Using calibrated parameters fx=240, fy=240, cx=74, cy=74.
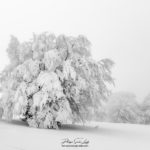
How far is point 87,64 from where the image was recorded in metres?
14.8

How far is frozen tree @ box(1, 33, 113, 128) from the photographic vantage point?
1412cm

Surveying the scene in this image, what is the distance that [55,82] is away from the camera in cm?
1394

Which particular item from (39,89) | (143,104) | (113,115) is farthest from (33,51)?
(143,104)

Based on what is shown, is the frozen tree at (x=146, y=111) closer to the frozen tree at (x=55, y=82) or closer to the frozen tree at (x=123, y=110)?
the frozen tree at (x=123, y=110)

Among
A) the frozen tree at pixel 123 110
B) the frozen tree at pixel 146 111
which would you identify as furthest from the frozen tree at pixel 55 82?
the frozen tree at pixel 146 111

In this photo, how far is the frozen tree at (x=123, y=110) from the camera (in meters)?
35.5

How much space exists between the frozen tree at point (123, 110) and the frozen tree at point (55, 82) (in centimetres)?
2017

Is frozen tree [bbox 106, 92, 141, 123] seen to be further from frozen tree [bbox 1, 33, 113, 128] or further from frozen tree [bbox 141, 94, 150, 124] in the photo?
frozen tree [bbox 1, 33, 113, 128]

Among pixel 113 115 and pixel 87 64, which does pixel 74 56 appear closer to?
pixel 87 64

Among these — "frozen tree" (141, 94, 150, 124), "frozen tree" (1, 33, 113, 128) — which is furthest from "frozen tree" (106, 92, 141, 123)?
"frozen tree" (1, 33, 113, 128)

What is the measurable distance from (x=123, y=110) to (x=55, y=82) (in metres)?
24.4

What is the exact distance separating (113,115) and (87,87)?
2281 centimetres

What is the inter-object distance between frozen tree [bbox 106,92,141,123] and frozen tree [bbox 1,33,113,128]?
20.2m

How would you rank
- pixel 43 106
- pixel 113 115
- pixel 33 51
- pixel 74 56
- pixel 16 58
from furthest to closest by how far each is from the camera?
pixel 113 115
pixel 16 58
pixel 33 51
pixel 74 56
pixel 43 106
